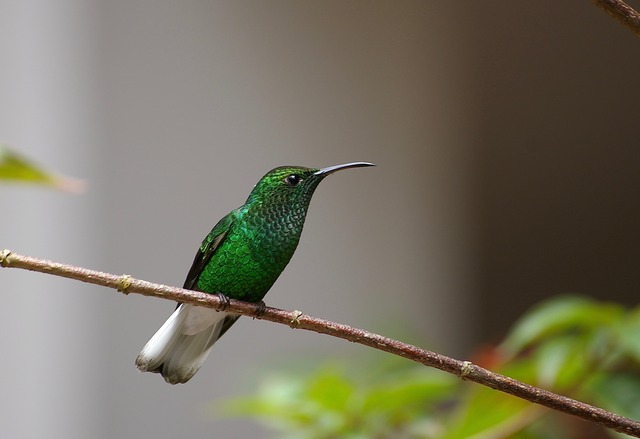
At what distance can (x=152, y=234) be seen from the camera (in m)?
1.93

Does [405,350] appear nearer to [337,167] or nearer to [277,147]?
[337,167]

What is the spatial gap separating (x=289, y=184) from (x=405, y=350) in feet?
0.60

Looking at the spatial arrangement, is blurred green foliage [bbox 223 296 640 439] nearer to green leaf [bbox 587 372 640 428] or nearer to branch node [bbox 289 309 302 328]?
green leaf [bbox 587 372 640 428]

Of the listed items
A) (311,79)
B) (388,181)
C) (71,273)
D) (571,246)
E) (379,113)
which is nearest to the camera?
(71,273)

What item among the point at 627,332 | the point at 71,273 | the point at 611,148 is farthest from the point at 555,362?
the point at 611,148

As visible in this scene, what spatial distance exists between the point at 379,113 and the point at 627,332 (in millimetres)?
1573

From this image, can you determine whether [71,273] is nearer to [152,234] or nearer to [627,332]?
[627,332]

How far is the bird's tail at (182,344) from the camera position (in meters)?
0.51

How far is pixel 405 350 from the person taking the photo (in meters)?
0.44

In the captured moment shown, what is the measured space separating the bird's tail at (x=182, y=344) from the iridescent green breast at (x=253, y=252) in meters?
0.03

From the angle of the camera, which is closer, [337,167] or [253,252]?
[337,167]

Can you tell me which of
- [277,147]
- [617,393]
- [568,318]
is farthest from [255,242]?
[277,147]

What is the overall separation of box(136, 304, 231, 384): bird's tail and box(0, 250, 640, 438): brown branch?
2.9 inches

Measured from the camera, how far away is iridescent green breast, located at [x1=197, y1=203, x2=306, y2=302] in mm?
605
